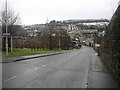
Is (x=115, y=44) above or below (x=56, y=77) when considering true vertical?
above

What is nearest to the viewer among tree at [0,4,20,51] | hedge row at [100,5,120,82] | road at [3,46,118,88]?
road at [3,46,118,88]

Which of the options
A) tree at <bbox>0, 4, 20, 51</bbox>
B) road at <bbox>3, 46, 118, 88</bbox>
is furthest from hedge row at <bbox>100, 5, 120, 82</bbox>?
tree at <bbox>0, 4, 20, 51</bbox>

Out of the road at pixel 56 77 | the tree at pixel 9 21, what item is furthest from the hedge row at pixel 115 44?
the tree at pixel 9 21

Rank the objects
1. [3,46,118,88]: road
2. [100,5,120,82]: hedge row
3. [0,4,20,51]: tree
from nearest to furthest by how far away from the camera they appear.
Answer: [3,46,118,88]: road
[100,5,120,82]: hedge row
[0,4,20,51]: tree

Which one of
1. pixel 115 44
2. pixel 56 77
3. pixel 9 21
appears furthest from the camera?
pixel 9 21

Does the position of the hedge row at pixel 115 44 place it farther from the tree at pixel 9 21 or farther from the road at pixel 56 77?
the tree at pixel 9 21

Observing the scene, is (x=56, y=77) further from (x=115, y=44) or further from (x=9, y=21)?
(x=9, y=21)

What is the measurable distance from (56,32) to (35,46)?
14235 mm

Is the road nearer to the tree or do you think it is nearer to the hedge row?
the hedge row

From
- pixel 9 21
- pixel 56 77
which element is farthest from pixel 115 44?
pixel 9 21

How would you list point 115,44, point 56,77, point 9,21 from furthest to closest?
point 9,21
point 56,77
point 115,44

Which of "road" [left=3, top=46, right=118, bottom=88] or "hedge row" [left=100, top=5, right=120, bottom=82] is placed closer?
"road" [left=3, top=46, right=118, bottom=88]

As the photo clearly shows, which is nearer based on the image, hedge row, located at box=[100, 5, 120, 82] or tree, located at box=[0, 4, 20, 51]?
hedge row, located at box=[100, 5, 120, 82]

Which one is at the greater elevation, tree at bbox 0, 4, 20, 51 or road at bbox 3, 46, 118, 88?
tree at bbox 0, 4, 20, 51
